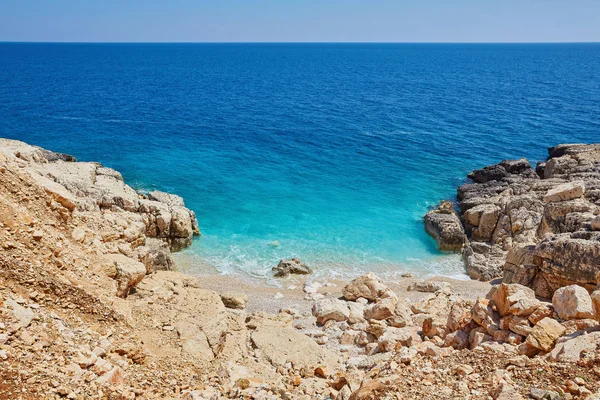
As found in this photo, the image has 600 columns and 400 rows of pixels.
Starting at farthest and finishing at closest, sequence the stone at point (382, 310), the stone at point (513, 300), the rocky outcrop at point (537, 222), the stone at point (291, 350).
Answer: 1. the stone at point (382, 310)
2. the rocky outcrop at point (537, 222)
3. the stone at point (291, 350)
4. the stone at point (513, 300)

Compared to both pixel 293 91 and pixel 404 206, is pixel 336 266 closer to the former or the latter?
pixel 404 206

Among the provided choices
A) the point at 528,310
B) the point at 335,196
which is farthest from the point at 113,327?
the point at 335,196

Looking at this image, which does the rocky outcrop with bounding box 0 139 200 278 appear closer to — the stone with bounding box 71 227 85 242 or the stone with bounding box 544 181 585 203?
the stone with bounding box 71 227 85 242

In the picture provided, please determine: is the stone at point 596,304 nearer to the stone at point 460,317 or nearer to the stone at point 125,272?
the stone at point 460,317

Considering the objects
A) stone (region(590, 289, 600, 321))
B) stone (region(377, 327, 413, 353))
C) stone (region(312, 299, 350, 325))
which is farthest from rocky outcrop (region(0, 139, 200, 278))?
stone (region(590, 289, 600, 321))

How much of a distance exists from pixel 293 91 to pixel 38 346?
100 m

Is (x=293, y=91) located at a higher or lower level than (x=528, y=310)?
higher

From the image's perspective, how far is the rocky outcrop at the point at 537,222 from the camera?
2131 centimetres

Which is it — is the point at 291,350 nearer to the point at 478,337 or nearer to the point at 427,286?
the point at 478,337

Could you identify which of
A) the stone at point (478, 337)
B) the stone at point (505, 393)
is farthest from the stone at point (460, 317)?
the stone at point (505, 393)

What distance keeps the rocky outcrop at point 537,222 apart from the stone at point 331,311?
9048 mm

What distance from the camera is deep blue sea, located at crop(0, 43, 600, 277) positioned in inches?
1388

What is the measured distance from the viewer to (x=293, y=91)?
107 m

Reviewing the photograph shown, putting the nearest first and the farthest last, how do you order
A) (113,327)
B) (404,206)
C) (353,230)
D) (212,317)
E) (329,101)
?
(113,327) < (212,317) < (353,230) < (404,206) < (329,101)
